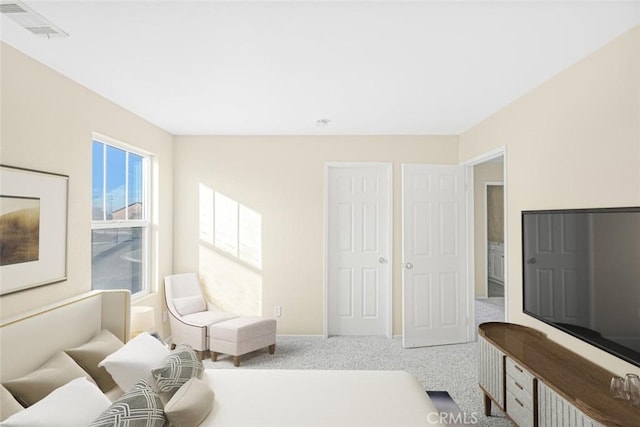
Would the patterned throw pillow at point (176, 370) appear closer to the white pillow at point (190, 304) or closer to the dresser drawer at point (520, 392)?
the white pillow at point (190, 304)

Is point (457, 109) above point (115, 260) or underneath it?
above

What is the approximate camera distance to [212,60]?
242 centimetres

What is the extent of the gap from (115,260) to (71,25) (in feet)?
7.48

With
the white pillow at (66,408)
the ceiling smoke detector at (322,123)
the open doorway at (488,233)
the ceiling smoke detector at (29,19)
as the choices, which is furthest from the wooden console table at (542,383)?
the open doorway at (488,233)

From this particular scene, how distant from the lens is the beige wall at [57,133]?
2.18m

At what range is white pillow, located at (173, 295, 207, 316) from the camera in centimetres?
407

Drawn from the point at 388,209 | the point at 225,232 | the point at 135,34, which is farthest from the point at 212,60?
the point at 388,209

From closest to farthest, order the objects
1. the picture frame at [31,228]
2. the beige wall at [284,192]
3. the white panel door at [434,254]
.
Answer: the picture frame at [31,228]
the white panel door at [434,254]
the beige wall at [284,192]

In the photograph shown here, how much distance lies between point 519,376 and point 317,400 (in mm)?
1293

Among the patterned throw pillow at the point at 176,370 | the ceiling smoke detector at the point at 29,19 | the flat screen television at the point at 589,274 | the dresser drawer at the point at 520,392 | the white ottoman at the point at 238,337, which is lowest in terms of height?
the white ottoman at the point at 238,337

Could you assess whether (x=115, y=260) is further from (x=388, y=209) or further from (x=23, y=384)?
(x=388, y=209)

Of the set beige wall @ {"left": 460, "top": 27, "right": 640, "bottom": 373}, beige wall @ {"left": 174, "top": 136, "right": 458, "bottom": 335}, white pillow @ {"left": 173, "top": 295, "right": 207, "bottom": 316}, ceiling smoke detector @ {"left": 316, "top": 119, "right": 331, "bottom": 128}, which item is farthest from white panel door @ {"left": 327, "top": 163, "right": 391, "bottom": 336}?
beige wall @ {"left": 460, "top": 27, "right": 640, "bottom": 373}

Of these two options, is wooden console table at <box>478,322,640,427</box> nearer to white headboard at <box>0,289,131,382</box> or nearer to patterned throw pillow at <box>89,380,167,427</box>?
patterned throw pillow at <box>89,380,167,427</box>

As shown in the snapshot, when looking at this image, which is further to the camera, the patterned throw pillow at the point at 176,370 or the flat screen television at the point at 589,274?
the patterned throw pillow at the point at 176,370
